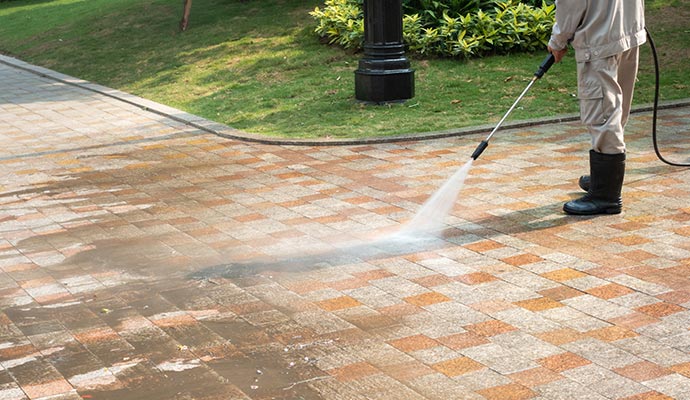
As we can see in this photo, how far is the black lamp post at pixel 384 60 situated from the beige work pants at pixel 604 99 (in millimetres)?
4454

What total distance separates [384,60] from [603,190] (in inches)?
191

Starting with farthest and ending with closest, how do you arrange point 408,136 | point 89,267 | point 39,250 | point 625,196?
point 408,136
point 625,196
point 39,250
point 89,267

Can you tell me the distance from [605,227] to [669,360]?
6.42ft

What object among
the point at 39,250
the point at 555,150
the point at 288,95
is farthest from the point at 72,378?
the point at 288,95

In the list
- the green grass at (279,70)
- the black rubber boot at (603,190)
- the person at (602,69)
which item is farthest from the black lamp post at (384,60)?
the black rubber boot at (603,190)

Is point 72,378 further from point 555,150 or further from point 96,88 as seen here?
point 96,88

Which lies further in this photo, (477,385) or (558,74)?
(558,74)

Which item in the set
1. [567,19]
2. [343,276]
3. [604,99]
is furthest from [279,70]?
[343,276]

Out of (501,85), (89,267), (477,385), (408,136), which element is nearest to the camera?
(477,385)

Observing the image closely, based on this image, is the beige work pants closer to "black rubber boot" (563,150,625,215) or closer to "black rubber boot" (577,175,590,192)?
"black rubber boot" (563,150,625,215)

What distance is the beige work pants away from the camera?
237 inches

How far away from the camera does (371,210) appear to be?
255 inches

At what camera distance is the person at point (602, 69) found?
595 centimetres

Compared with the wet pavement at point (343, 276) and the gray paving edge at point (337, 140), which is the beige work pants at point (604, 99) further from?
the gray paving edge at point (337, 140)
